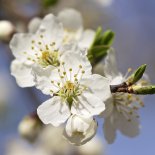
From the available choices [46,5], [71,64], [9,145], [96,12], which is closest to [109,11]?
[96,12]

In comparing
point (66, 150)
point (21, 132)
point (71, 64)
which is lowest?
point (66, 150)

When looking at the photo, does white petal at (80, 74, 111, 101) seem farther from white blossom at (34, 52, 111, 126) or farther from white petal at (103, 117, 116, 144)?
white petal at (103, 117, 116, 144)

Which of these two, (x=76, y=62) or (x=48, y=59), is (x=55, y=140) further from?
(x=76, y=62)

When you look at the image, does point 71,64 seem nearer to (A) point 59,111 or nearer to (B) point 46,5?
(A) point 59,111

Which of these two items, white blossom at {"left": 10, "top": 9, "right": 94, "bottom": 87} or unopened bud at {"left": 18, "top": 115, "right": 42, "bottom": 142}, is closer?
white blossom at {"left": 10, "top": 9, "right": 94, "bottom": 87}

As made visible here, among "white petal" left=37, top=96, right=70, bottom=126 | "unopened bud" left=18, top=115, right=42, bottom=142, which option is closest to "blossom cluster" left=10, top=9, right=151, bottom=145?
"white petal" left=37, top=96, right=70, bottom=126

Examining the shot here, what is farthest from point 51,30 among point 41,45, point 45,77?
point 45,77
